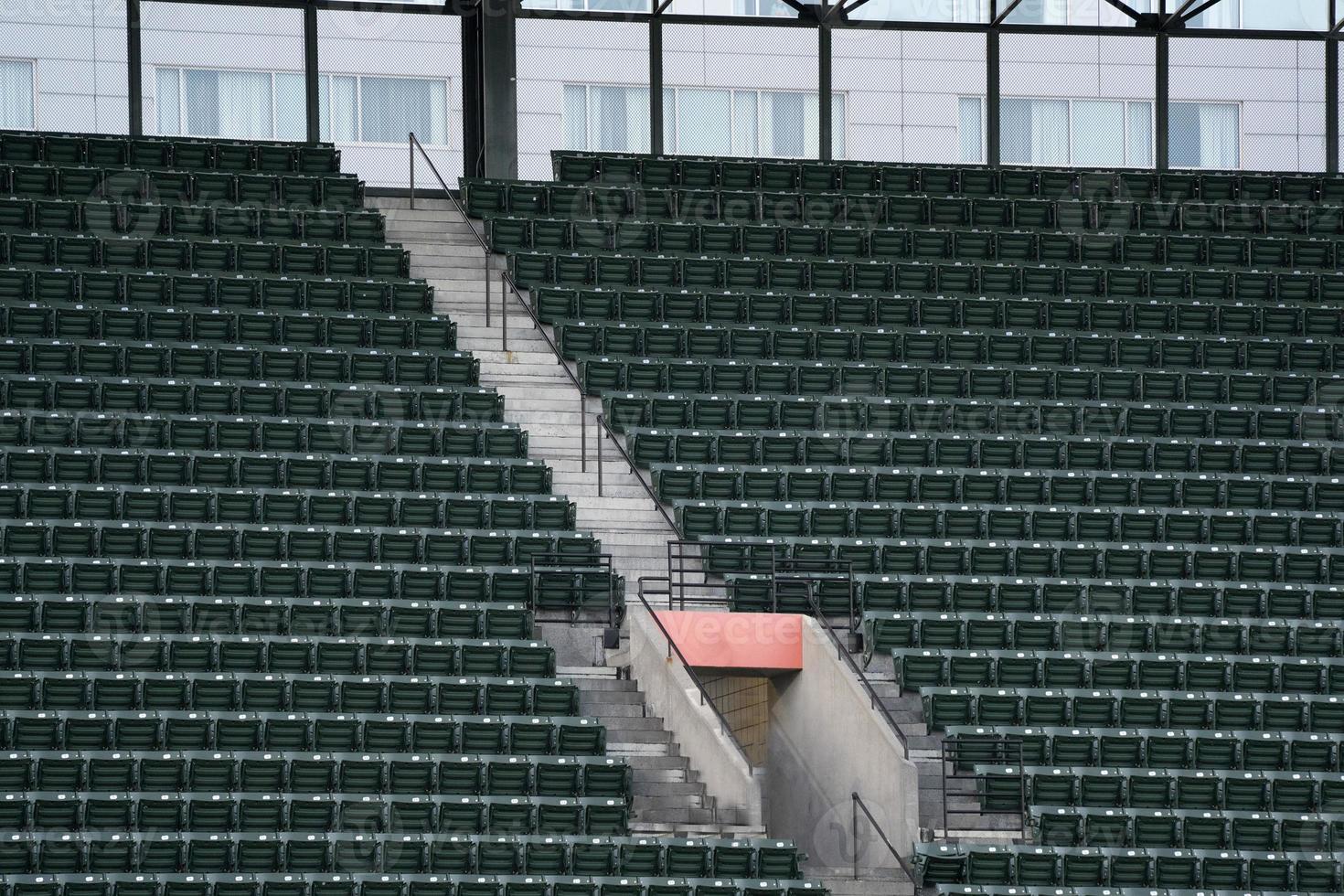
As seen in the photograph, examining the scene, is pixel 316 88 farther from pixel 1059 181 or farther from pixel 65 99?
pixel 1059 181

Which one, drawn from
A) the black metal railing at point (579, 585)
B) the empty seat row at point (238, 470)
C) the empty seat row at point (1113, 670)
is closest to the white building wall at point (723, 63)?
the empty seat row at point (238, 470)

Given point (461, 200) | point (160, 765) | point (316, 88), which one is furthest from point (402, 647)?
point (316, 88)

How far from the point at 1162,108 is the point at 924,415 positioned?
27.4ft

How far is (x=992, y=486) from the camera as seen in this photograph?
898 inches

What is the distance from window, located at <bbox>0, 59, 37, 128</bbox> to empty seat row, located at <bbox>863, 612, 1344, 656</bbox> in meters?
13.0

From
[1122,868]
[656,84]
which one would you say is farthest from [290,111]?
[1122,868]

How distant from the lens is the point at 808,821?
65.6ft

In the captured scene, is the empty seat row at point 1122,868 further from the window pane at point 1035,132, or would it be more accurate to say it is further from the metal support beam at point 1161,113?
the metal support beam at point 1161,113

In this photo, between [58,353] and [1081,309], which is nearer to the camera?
[58,353]

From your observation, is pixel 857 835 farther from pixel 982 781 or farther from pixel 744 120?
pixel 744 120

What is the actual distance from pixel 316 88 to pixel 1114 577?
1220cm


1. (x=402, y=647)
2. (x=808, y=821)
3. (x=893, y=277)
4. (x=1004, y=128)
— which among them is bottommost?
(x=808, y=821)

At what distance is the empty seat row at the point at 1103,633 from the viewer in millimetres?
20391

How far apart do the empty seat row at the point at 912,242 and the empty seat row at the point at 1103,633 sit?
7524mm
